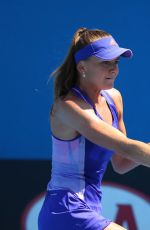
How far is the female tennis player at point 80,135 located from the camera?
207cm

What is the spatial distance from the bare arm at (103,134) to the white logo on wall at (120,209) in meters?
1.32

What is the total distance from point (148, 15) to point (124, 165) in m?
1.19

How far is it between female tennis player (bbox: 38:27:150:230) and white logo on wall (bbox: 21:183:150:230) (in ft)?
3.51

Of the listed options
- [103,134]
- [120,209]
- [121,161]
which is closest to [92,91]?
[103,134]

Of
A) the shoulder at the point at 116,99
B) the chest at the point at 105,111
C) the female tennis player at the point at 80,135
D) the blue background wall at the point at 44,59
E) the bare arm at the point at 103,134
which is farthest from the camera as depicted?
the blue background wall at the point at 44,59

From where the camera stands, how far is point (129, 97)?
323 cm

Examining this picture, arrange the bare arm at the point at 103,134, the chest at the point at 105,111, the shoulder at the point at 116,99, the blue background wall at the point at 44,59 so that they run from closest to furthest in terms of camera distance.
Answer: the bare arm at the point at 103,134 → the chest at the point at 105,111 → the shoulder at the point at 116,99 → the blue background wall at the point at 44,59

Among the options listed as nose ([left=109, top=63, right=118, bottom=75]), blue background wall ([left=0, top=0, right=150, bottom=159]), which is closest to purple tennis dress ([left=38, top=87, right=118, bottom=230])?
nose ([left=109, top=63, right=118, bottom=75])

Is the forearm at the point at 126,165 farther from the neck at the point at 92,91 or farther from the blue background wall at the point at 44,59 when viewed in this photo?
the blue background wall at the point at 44,59

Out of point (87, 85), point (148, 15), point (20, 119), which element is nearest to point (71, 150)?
point (87, 85)

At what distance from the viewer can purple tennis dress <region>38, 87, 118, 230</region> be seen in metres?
2.09

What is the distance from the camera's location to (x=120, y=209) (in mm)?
3264

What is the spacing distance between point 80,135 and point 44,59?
121 cm

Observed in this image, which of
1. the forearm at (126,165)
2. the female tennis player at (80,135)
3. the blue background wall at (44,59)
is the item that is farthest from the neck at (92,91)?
the blue background wall at (44,59)
